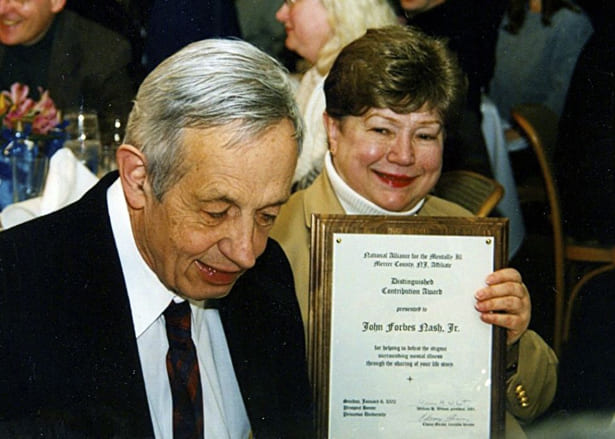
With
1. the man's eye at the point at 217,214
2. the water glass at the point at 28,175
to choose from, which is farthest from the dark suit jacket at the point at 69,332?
the water glass at the point at 28,175

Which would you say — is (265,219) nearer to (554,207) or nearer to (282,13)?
(282,13)

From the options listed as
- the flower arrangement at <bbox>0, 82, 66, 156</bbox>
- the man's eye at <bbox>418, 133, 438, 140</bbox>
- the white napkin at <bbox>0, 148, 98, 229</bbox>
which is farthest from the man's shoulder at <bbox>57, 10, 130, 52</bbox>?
the man's eye at <bbox>418, 133, 438, 140</bbox>

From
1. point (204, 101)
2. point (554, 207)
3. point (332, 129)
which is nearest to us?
point (204, 101)

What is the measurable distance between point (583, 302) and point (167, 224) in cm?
118

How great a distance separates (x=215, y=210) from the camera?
5.62ft

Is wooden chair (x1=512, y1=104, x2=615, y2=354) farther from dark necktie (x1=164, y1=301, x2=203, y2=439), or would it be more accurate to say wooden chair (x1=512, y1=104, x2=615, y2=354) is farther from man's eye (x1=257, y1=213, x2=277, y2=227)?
dark necktie (x1=164, y1=301, x2=203, y2=439)

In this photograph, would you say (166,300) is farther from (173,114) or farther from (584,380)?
(584,380)

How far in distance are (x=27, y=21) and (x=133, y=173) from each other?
26.1 inches

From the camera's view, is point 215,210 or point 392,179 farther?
point 392,179

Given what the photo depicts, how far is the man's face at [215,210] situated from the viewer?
1.67 meters

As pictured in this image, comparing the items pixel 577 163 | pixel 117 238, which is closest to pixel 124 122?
pixel 117 238

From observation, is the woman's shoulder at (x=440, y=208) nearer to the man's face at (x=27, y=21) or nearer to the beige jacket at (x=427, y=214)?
the beige jacket at (x=427, y=214)

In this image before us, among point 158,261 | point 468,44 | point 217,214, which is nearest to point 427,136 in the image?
point 468,44

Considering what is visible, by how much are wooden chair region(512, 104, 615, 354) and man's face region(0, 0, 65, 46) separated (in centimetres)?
121
